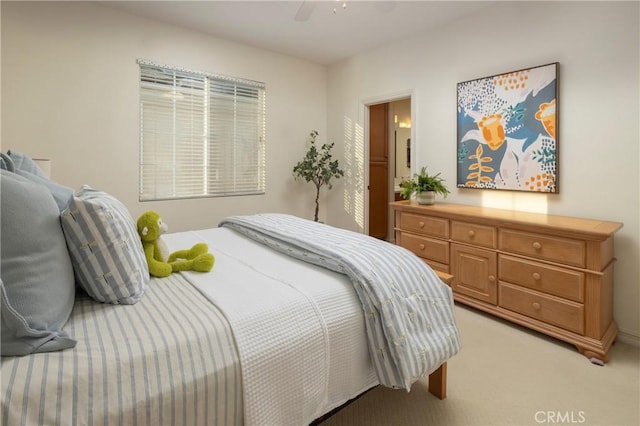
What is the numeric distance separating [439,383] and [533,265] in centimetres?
122

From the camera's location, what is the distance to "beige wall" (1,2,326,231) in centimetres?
280

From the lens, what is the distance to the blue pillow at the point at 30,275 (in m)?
0.83

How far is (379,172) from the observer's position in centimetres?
518

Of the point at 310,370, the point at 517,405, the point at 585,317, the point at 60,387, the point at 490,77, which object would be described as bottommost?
the point at 517,405

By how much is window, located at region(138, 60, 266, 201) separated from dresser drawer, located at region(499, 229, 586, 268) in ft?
9.39

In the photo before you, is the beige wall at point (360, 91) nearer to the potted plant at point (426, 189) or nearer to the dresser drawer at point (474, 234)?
the potted plant at point (426, 189)

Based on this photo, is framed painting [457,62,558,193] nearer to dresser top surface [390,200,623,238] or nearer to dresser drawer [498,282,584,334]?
dresser top surface [390,200,623,238]

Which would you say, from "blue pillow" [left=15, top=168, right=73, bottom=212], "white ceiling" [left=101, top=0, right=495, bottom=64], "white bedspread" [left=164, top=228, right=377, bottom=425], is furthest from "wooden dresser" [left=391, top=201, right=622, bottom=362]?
"blue pillow" [left=15, top=168, right=73, bottom=212]

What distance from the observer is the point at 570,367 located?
2.05 metres

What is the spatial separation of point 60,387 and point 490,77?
351cm

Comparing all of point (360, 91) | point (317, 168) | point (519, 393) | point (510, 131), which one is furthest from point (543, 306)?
point (360, 91)

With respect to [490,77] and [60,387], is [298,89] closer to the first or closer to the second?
[490,77]

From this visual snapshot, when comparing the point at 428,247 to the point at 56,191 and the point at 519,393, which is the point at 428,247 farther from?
the point at 56,191

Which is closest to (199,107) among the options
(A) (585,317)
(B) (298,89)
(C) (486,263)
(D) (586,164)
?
(B) (298,89)
